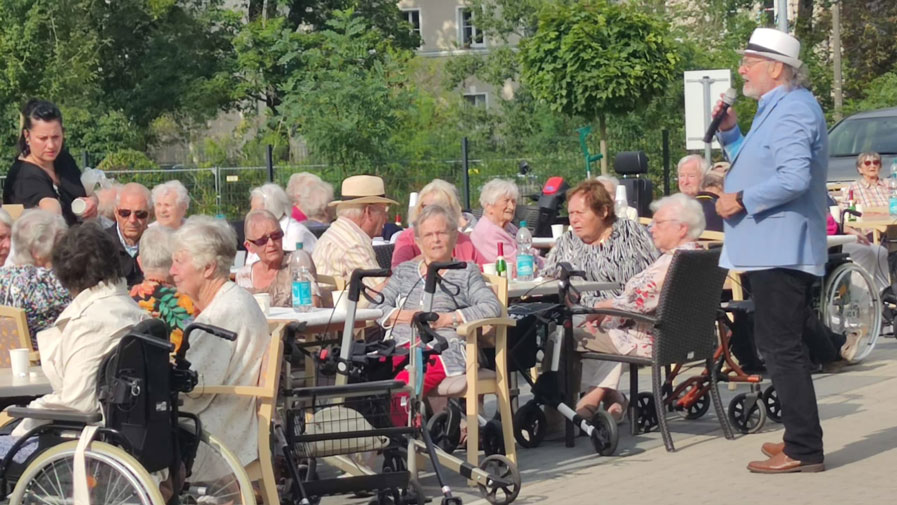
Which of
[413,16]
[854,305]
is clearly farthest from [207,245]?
[413,16]

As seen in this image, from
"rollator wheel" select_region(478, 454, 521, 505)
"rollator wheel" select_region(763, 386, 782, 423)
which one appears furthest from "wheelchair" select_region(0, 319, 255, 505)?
"rollator wheel" select_region(763, 386, 782, 423)

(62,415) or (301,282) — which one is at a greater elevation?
(301,282)

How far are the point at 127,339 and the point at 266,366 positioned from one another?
Result: 771mm

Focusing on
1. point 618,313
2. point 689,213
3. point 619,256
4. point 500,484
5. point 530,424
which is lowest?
point 530,424

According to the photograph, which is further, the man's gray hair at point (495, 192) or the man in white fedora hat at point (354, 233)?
the man's gray hair at point (495, 192)

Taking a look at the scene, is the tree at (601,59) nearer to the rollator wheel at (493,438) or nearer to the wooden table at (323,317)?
the rollator wheel at (493,438)

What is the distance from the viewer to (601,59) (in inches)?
832

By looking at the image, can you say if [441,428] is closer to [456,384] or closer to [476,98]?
[456,384]

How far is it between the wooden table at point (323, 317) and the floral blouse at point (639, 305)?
4.51 ft

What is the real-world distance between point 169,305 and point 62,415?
2.72 feet

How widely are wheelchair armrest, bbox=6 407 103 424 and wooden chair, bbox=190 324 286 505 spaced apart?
0.48 m

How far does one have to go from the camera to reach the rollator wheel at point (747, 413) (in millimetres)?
8641

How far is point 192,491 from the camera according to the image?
19.1ft

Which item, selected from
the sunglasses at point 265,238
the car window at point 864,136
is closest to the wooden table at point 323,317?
the sunglasses at point 265,238
